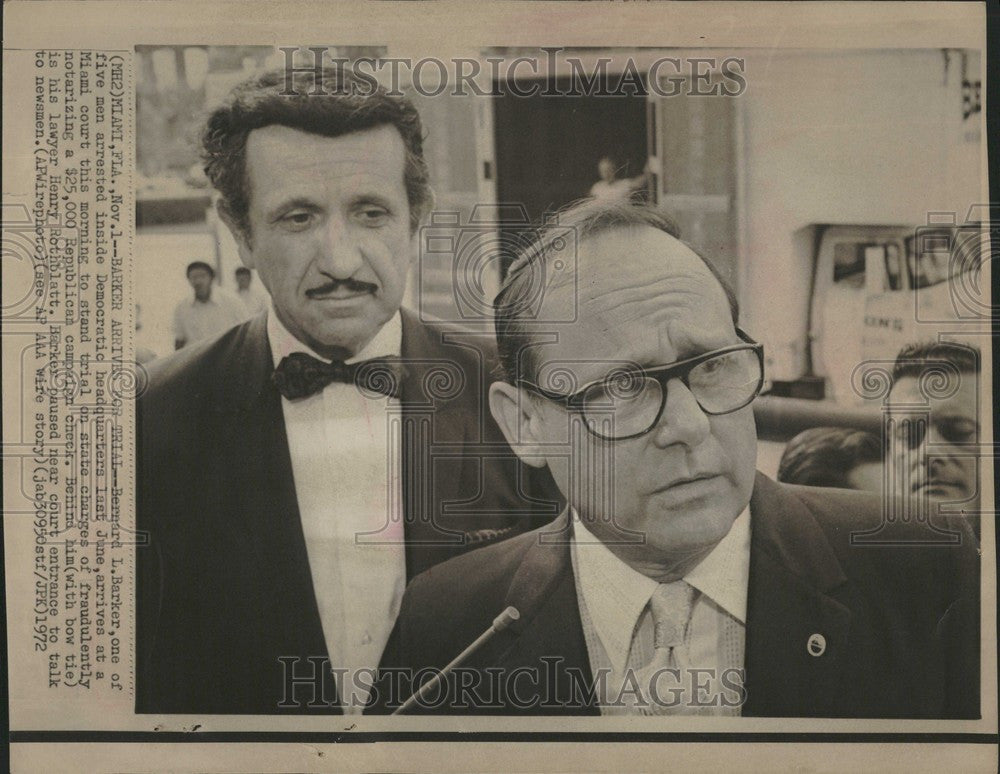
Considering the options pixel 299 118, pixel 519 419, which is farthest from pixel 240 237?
pixel 519 419

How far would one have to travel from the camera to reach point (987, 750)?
1.21 meters

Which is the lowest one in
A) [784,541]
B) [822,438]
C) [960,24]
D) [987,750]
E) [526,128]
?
[987,750]

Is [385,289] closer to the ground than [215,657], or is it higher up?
higher up

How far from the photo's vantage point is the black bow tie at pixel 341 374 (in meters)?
1.18

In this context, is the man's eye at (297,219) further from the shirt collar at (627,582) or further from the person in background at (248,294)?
the shirt collar at (627,582)

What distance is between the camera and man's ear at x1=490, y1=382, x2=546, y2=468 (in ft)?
3.88

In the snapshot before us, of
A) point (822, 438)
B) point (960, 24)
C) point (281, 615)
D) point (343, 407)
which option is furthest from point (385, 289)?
point (960, 24)

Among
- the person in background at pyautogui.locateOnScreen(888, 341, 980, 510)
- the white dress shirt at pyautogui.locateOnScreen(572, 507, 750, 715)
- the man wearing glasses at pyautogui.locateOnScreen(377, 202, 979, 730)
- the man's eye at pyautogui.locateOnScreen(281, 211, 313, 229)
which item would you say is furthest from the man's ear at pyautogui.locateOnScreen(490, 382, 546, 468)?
the person in background at pyautogui.locateOnScreen(888, 341, 980, 510)

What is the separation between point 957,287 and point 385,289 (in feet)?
2.56

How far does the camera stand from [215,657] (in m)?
1.19

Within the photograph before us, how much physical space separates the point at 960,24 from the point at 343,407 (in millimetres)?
997

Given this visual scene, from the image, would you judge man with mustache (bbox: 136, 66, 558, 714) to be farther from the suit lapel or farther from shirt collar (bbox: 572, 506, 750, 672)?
the suit lapel

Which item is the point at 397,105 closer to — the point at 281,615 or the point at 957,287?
the point at 281,615

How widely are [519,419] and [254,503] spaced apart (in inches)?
14.7
